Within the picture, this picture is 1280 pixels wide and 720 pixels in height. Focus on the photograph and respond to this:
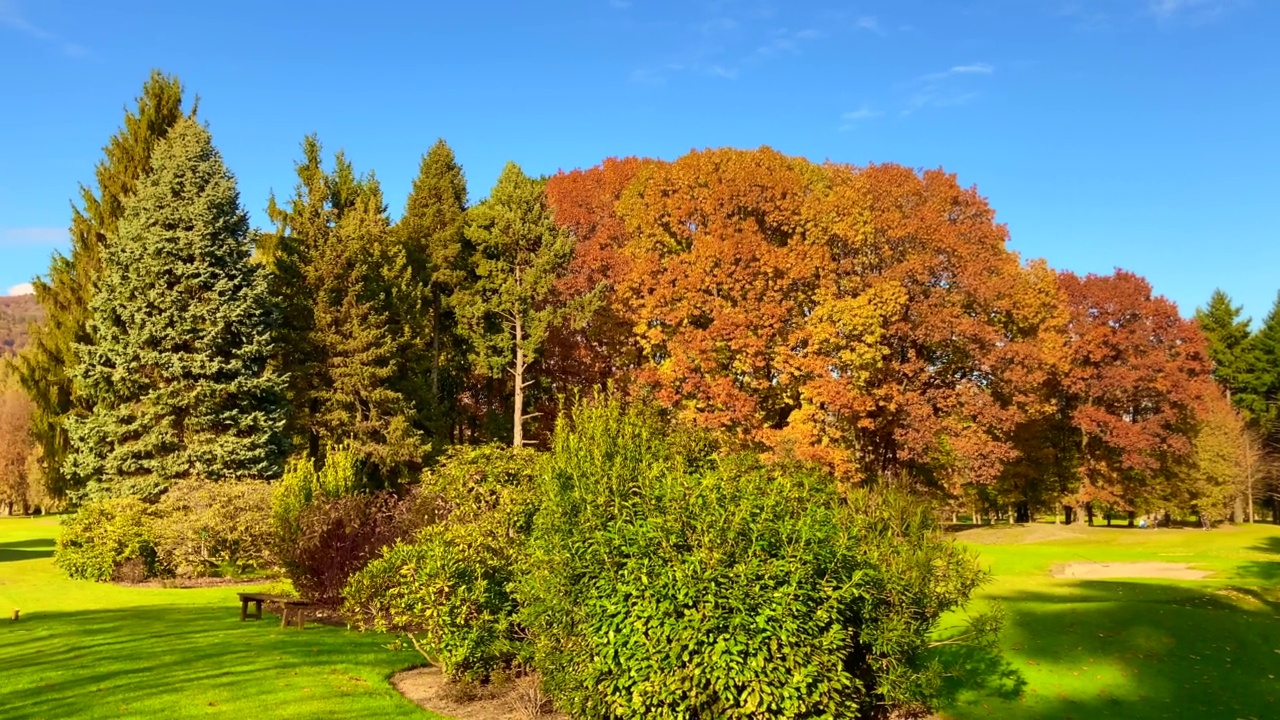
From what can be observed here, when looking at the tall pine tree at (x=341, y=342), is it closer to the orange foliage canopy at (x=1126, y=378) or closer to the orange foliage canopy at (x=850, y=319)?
the orange foliage canopy at (x=850, y=319)

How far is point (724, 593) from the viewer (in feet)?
25.4

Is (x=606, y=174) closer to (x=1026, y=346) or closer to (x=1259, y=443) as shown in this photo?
(x=1026, y=346)

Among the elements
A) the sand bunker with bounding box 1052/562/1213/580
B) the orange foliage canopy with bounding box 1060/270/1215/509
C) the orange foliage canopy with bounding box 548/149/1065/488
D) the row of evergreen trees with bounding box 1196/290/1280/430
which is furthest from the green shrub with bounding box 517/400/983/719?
the row of evergreen trees with bounding box 1196/290/1280/430

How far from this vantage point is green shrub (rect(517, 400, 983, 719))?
7703 mm

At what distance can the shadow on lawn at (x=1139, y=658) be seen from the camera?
1152 centimetres

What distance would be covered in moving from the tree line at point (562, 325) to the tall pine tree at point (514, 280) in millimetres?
140

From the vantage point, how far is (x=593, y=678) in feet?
27.4

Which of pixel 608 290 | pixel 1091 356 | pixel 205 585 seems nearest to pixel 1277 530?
pixel 1091 356

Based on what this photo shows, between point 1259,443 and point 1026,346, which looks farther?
point 1259,443

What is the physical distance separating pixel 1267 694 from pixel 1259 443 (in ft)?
182

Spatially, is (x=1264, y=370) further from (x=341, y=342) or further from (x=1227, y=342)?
(x=341, y=342)

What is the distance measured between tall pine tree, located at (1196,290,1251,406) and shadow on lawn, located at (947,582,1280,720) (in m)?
53.7

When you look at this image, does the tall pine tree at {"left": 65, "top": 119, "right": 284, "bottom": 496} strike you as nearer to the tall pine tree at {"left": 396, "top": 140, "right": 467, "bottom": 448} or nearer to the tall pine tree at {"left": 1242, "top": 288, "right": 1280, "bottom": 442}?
the tall pine tree at {"left": 396, "top": 140, "right": 467, "bottom": 448}

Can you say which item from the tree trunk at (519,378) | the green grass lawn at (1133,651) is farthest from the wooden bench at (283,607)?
the tree trunk at (519,378)
